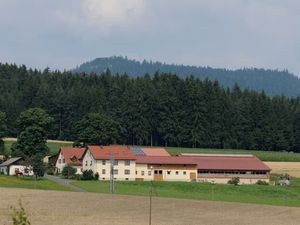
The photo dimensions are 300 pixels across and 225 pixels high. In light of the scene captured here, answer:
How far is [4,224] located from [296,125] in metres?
124

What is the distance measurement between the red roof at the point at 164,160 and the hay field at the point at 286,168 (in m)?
16.0

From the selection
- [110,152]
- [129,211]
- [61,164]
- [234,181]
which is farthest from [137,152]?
[129,211]

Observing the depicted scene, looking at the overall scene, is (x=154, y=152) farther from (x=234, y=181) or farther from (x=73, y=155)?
(x=234, y=181)

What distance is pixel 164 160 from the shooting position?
107375 millimetres

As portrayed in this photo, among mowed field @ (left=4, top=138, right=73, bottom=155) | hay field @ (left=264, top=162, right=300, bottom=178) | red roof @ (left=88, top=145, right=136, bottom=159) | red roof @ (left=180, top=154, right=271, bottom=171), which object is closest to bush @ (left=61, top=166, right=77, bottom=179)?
red roof @ (left=88, top=145, right=136, bottom=159)

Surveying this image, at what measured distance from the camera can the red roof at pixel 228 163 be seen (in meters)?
107

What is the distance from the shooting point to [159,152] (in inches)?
4532

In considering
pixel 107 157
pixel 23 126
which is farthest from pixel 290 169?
pixel 23 126

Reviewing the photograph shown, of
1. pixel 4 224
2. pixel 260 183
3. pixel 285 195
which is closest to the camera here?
pixel 4 224

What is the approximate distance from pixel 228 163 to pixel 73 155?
24226mm

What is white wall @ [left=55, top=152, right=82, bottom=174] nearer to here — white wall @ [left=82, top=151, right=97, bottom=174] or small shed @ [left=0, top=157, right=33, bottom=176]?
white wall @ [left=82, top=151, right=97, bottom=174]

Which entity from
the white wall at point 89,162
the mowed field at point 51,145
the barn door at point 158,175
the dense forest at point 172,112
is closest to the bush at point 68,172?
the white wall at point 89,162

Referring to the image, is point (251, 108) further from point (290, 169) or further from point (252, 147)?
point (290, 169)

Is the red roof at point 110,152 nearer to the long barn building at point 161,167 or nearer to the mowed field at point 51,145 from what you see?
the long barn building at point 161,167
